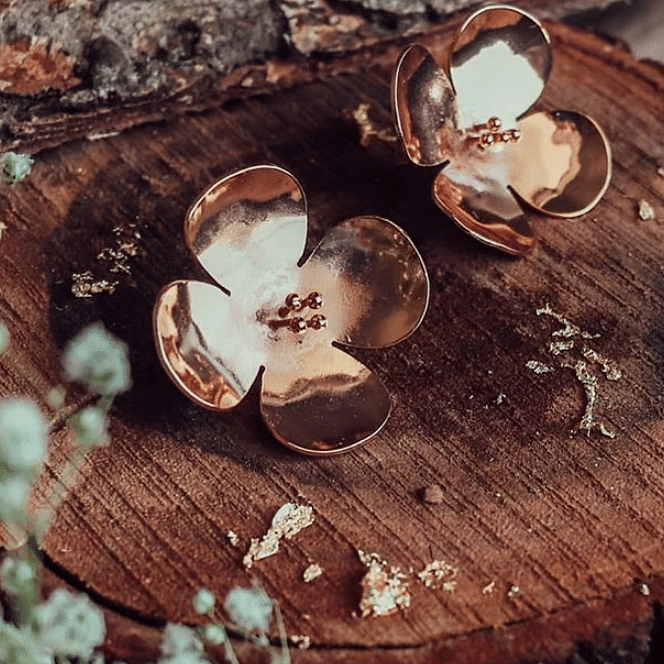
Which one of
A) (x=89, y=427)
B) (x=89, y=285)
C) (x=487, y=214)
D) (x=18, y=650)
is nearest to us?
(x=18, y=650)

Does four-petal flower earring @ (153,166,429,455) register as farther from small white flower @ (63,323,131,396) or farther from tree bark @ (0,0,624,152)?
tree bark @ (0,0,624,152)

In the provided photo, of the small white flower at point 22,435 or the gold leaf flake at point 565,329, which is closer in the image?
the small white flower at point 22,435

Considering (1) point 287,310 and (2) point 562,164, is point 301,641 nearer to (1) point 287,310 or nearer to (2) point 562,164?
(1) point 287,310

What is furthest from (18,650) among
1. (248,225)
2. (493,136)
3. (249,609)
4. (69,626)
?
(493,136)

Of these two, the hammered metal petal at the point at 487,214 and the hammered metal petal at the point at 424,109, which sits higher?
the hammered metal petal at the point at 424,109

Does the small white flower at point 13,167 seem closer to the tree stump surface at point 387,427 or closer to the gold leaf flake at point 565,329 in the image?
the tree stump surface at point 387,427

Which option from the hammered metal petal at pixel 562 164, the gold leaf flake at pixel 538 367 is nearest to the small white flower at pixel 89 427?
the gold leaf flake at pixel 538 367

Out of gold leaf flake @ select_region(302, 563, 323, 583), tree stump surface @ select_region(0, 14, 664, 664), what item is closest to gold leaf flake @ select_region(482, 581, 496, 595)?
tree stump surface @ select_region(0, 14, 664, 664)
